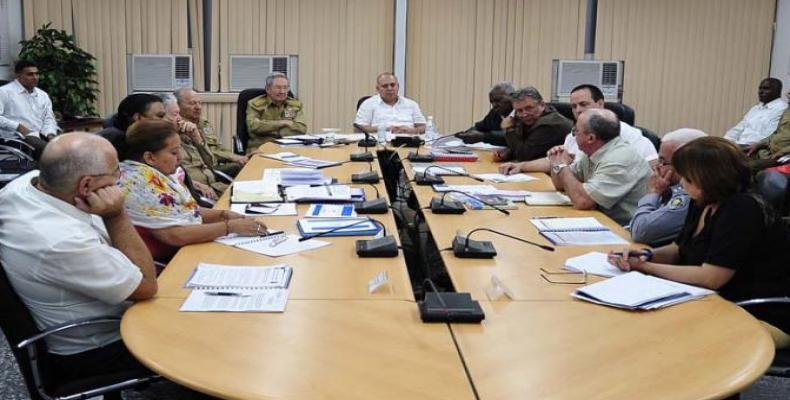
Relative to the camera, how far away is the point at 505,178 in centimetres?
414

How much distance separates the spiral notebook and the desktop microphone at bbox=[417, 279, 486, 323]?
86cm

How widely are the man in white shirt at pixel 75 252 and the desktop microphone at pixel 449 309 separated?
0.72 m

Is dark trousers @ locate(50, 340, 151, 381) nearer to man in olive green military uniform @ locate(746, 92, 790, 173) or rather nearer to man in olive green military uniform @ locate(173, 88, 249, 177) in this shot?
man in olive green military uniform @ locate(173, 88, 249, 177)

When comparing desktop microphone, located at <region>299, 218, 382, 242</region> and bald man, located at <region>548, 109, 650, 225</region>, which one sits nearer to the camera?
desktop microphone, located at <region>299, 218, 382, 242</region>

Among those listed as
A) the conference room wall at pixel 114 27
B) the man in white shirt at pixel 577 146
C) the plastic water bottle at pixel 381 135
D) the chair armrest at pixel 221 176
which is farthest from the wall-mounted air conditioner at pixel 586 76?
the chair armrest at pixel 221 176

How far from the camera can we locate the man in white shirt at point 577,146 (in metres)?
4.17

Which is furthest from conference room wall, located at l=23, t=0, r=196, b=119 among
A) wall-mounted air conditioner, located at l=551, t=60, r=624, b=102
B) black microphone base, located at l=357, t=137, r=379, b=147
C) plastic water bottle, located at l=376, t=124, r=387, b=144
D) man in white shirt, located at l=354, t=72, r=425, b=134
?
wall-mounted air conditioner, located at l=551, t=60, r=624, b=102

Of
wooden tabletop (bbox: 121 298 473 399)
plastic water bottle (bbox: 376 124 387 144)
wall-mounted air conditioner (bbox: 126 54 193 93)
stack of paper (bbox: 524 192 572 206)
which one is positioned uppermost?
wall-mounted air conditioner (bbox: 126 54 193 93)

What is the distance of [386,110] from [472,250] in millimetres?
4551

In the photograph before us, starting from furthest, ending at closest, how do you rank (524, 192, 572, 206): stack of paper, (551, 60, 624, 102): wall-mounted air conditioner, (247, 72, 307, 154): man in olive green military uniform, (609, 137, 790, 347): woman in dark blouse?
(551, 60, 624, 102): wall-mounted air conditioner, (247, 72, 307, 154): man in olive green military uniform, (524, 192, 572, 206): stack of paper, (609, 137, 790, 347): woman in dark blouse

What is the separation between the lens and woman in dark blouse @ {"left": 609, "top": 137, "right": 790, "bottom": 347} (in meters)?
2.10

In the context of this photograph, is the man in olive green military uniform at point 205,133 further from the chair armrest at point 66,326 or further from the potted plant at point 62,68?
the chair armrest at point 66,326

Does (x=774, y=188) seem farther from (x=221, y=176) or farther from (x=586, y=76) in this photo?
(x=586, y=76)

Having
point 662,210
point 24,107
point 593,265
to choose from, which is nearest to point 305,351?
point 593,265
